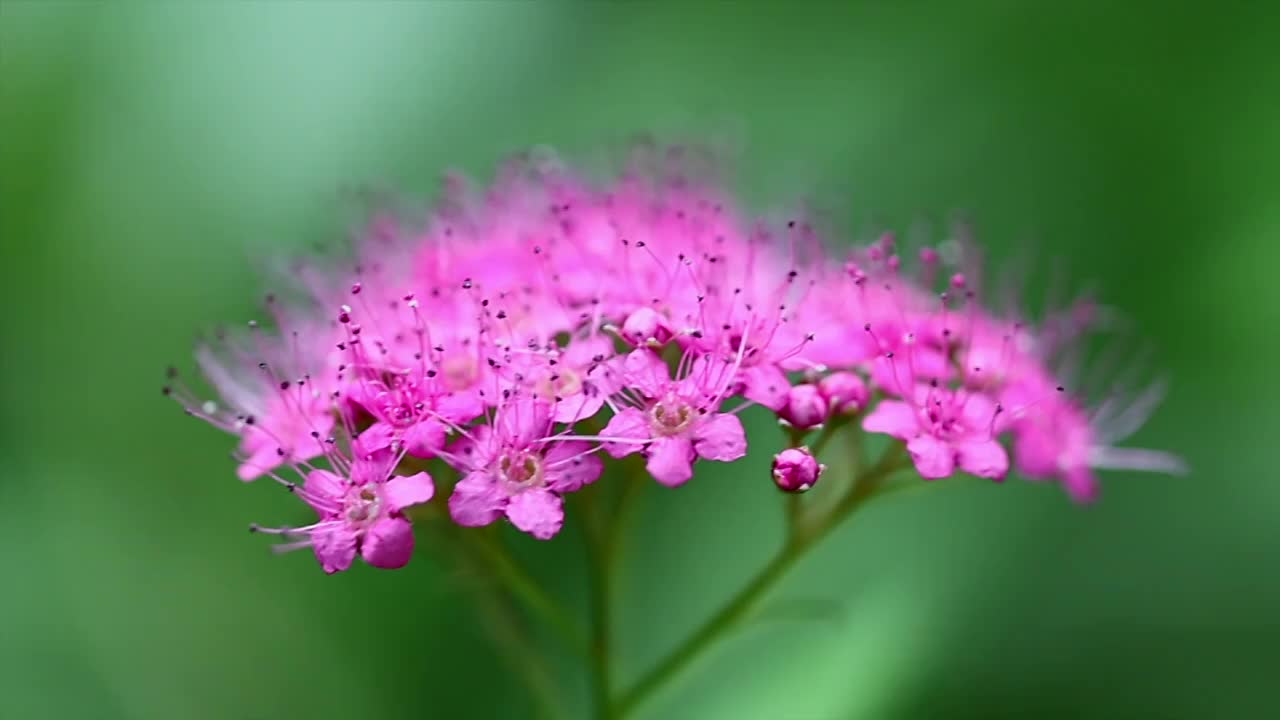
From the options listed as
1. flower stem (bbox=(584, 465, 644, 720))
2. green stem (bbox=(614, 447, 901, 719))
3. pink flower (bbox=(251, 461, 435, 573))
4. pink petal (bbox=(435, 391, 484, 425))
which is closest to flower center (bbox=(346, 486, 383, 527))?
pink flower (bbox=(251, 461, 435, 573))

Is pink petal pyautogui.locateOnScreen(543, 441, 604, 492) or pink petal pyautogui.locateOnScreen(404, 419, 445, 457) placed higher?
pink petal pyautogui.locateOnScreen(404, 419, 445, 457)

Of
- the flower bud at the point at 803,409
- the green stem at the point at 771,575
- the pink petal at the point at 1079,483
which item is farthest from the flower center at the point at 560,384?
the pink petal at the point at 1079,483

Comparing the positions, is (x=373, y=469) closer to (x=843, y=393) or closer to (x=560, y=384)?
(x=560, y=384)

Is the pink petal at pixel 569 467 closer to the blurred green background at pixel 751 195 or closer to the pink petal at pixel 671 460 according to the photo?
the pink petal at pixel 671 460

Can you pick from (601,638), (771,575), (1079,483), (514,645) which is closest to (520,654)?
(514,645)

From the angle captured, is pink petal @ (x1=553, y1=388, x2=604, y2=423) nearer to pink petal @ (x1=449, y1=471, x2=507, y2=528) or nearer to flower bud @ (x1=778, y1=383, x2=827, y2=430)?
pink petal @ (x1=449, y1=471, x2=507, y2=528)
